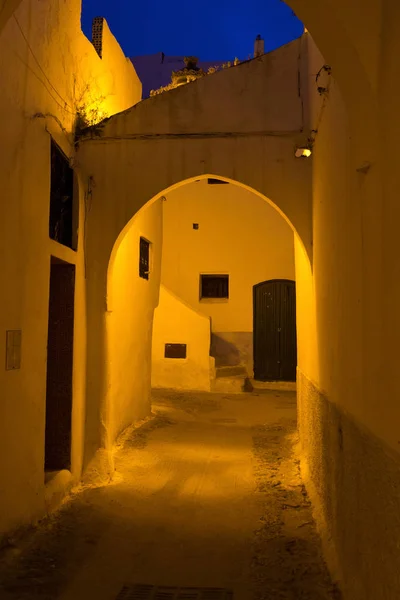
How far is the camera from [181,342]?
48.2 feet

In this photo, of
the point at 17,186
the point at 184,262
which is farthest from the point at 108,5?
the point at 17,186

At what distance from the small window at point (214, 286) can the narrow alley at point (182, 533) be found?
8290 mm

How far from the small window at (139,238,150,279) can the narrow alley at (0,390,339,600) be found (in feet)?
10.8

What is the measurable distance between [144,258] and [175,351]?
16.6ft

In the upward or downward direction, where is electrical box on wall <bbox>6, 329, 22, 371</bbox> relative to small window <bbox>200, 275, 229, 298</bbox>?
downward

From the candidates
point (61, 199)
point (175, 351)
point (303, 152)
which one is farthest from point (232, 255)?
point (61, 199)

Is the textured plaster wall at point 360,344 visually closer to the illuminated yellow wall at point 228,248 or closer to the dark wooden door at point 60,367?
the dark wooden door at point 60,367

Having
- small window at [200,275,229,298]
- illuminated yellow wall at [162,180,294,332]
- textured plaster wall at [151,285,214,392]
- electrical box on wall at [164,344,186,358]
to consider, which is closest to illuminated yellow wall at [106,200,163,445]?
textured plaster wall at [151,285,214,392]

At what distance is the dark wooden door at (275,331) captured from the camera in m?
15.9

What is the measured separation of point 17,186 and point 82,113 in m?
2.71

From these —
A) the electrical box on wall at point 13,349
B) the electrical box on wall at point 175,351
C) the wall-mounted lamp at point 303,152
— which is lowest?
the electrical box on wall at point 175,351

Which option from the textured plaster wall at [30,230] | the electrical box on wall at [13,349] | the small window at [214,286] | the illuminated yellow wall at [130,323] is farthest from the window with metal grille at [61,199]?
the small window at [214,286]

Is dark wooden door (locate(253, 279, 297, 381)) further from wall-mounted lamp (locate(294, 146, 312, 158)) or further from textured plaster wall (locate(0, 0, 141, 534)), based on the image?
textured plaster wall (locate(0, 0, 141, 534))

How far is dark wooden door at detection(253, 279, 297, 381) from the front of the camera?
15.9m
